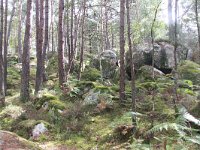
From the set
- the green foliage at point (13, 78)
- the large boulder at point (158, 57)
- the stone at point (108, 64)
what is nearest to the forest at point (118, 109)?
the large boulder at point (158, 57)

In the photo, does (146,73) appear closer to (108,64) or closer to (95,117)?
(108,64)

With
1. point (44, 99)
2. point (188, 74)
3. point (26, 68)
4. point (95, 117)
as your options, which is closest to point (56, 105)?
point (44, 99)

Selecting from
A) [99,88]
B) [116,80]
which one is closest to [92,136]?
[99,88]

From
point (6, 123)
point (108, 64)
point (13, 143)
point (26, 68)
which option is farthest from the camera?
point (108, 64)

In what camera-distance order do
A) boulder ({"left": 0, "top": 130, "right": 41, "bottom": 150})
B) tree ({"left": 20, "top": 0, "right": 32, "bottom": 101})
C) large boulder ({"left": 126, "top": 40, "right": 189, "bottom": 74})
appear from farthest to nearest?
large boulder ({"left": 126, "top": 40, "right": 189, "bottom": 74}) → tree ({"left": 20, "top": 0, "right": 32, "bottom": 101}) → boulder ({"left": 0, "top": 130, "right": 41, "bottom": 150})

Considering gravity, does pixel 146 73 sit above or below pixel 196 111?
above

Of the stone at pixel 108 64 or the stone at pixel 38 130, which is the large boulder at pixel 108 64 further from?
the stone at pixel 38 130

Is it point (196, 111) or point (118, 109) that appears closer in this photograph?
point (196, 111)

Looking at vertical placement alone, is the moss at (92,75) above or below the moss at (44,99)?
above

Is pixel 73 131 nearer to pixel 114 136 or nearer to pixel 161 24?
pixel 114 136

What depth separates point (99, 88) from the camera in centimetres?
1200

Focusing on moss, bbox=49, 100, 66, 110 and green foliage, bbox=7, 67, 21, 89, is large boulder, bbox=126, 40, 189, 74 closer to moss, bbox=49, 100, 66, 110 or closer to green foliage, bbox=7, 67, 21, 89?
moss, bbox=49, 100, 66, 110

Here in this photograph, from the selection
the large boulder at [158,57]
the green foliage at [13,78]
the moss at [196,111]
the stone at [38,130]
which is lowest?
the stone at [38,130]

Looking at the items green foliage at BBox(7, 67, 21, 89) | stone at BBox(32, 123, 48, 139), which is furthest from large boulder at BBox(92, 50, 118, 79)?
stone at BBox(32, 123, 48, 139)
